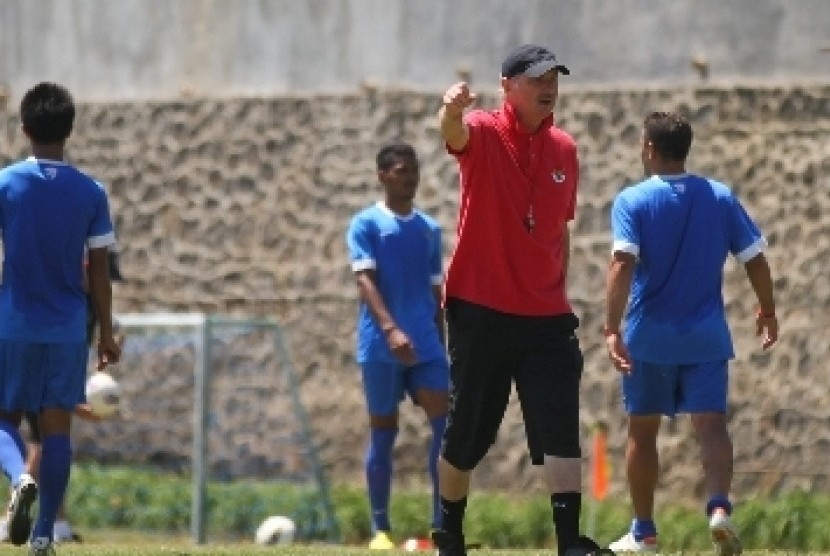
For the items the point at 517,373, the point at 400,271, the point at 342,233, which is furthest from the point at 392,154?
the point at 517,373

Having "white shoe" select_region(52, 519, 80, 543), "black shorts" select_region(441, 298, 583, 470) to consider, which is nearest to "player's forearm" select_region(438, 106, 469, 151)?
"black shorts" select_region(441, 298, 583, 470)

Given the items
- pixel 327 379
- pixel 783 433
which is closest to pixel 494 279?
pixel 783 433

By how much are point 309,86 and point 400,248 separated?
4460 mm

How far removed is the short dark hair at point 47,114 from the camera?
11.6 metres

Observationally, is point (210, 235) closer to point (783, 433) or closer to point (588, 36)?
point (588, 36)

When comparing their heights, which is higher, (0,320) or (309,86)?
(309,86)

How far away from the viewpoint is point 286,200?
18.9 meters

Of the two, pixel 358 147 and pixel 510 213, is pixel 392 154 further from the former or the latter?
pixel 510 213

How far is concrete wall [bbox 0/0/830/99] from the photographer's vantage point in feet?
54.9

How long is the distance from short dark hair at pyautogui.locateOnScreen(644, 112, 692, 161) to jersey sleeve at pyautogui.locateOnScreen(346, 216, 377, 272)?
105 inches

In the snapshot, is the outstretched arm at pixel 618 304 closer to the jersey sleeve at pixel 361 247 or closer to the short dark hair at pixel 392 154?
the jersey sleeve at pixel 361 247

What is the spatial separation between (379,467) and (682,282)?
3.12m

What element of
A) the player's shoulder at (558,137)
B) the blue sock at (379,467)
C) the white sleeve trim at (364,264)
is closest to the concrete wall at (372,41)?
the white sleeve trim at (364,264)

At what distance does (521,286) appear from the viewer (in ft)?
33.5
